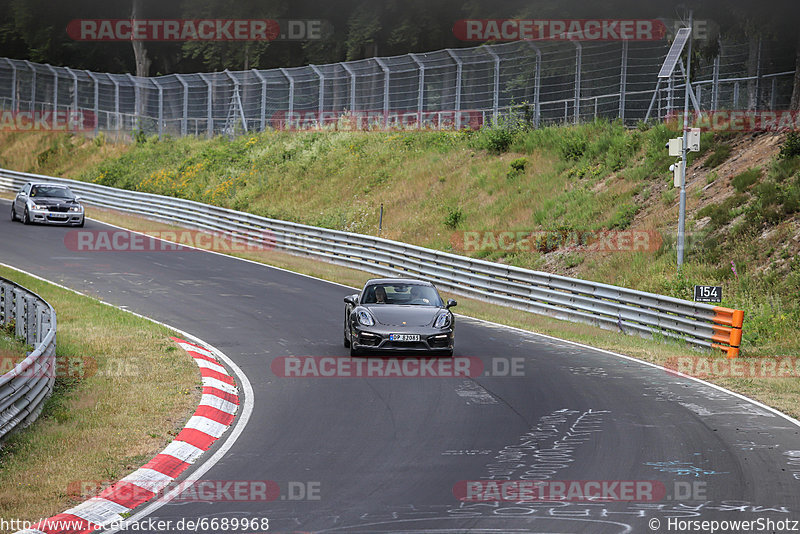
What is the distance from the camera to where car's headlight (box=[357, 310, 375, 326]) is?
1511cm

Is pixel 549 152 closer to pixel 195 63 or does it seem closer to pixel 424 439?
pixel 424 439

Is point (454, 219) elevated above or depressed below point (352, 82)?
below

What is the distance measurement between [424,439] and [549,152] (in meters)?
24.4

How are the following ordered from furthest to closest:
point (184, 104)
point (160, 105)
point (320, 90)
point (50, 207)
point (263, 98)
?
point (160, 105) < point (184, 104) < point (263, 98) < point (320, 90) < point (50, 207)

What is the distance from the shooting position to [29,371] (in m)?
10.4

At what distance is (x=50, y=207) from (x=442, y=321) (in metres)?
22.2

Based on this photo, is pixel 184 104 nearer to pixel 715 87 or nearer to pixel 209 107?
→ pixel 209 107

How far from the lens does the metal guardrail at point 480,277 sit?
1811cm

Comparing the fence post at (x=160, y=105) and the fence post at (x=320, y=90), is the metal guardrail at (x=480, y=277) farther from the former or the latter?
the fence post at (x=160, y=105)

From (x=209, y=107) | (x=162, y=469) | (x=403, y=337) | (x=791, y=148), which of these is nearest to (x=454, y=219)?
(x=791, y=148)

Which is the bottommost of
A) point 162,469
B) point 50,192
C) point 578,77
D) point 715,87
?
point 162,469

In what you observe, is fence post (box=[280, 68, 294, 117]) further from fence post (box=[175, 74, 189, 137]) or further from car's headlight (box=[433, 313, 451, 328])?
car's headlight (box=[433, 313, 451, 328])

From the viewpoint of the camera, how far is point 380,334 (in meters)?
14.9

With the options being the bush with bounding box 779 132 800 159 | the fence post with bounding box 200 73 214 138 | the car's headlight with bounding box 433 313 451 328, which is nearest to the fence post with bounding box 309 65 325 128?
the fence post with bounding box 200 73 214 138
